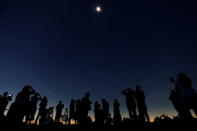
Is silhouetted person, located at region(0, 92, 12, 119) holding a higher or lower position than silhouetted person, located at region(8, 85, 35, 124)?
higher

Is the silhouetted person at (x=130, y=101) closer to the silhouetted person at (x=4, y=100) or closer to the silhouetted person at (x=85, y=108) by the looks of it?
the silhouetted person at (x=85, y=108)

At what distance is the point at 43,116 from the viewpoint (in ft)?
45.8

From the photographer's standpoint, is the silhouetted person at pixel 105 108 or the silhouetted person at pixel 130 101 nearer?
the silhouetted person at pixel 130 101

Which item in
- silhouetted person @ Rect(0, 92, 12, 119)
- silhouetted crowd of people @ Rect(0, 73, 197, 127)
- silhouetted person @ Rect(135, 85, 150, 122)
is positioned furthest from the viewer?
silhouetted person @ Rect(0, 92, 12, 119)

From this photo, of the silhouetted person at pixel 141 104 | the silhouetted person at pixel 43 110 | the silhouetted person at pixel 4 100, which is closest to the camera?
the silhouetted person at pixel 141 104

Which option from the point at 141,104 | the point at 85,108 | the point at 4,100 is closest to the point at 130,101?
the point at 141,104

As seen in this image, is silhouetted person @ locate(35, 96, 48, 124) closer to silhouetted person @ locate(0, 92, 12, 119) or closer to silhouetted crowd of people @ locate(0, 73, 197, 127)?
silhouetted crowd of people @ locate(0, 73, 197, 127)

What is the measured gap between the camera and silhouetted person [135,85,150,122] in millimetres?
9675

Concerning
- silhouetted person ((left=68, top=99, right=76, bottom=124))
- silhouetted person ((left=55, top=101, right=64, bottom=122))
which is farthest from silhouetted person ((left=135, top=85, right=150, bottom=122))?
silhouetted person ((left=55, top=101, right=64, bottom=122))

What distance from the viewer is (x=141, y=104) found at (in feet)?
33.5

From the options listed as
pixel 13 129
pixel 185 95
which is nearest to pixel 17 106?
pixel 13 129

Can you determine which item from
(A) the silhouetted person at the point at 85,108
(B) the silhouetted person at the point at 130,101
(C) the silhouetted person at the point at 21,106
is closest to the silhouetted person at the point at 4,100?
(C) the silhouetted person at the point at 21,106

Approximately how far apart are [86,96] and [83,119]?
231 centimetres

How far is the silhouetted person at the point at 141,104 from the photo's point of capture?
9675 millimetres
